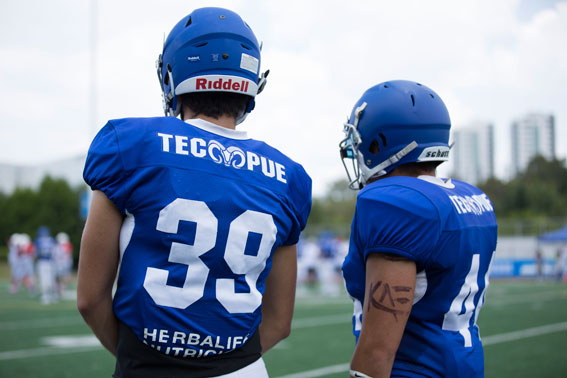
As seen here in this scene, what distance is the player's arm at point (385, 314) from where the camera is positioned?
1.91 meters

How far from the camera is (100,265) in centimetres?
170

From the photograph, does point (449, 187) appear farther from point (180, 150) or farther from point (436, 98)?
point (180, 150)

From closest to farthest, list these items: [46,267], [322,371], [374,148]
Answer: [374,148] < [322,371] < [46,267]

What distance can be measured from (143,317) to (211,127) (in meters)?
0.64

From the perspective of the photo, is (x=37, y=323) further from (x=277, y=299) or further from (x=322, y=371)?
(x=277, y=299)

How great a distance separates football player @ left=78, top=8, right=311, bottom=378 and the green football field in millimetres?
5404

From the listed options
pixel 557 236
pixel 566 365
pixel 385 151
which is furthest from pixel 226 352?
pixel 557 236

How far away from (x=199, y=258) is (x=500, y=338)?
8.98 m

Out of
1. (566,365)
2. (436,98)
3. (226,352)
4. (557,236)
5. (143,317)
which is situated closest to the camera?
(143,317)

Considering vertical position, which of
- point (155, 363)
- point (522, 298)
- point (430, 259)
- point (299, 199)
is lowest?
point (522, 298)

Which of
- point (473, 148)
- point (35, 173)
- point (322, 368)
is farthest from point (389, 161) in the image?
point (473, 148)

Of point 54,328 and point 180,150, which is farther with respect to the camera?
point 54,328

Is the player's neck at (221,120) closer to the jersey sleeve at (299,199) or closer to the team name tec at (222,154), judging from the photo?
the team name tec at (222,154)

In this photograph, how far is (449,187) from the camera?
2.25 m
